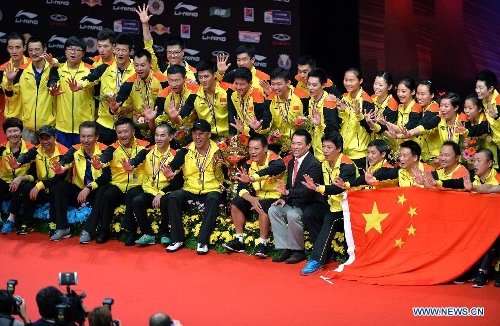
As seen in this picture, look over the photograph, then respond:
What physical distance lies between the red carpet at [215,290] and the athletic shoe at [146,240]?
0.08 meters

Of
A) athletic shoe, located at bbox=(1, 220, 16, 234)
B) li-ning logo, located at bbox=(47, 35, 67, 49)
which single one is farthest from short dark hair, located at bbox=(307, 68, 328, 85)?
li-ning logo, located at bbox=(47, 35, 67, 49)

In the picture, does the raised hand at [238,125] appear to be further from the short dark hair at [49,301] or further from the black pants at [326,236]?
the short dark hair at [49,301]

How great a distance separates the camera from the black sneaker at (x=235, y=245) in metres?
10.5

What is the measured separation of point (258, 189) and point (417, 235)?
79.7 inches

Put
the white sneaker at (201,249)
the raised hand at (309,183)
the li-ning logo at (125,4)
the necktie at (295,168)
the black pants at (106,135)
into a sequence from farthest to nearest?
the li-ning logo at (125,4) < the black pants at (106,135) < the white sneaker at (201,249) < the necktie at (295,168) < the raised hand at (309,183)

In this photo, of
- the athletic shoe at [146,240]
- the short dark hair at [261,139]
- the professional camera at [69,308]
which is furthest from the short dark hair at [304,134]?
the professional camera at [69,308]

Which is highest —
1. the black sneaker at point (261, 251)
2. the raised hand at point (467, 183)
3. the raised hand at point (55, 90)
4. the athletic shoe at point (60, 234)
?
the raised hand at point (55, 90)

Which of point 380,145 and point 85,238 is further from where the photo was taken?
point 85,238

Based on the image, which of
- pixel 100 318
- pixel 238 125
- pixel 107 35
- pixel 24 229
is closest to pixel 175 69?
pixel 238 125

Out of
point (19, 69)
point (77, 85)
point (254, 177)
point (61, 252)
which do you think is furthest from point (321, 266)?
point (19, 69)

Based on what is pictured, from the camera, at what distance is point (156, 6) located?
1473 centimetres

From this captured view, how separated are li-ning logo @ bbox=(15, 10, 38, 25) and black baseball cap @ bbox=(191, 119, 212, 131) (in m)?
4.59

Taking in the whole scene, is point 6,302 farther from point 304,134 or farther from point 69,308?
point 304,134

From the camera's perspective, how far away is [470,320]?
8172 millimetres
